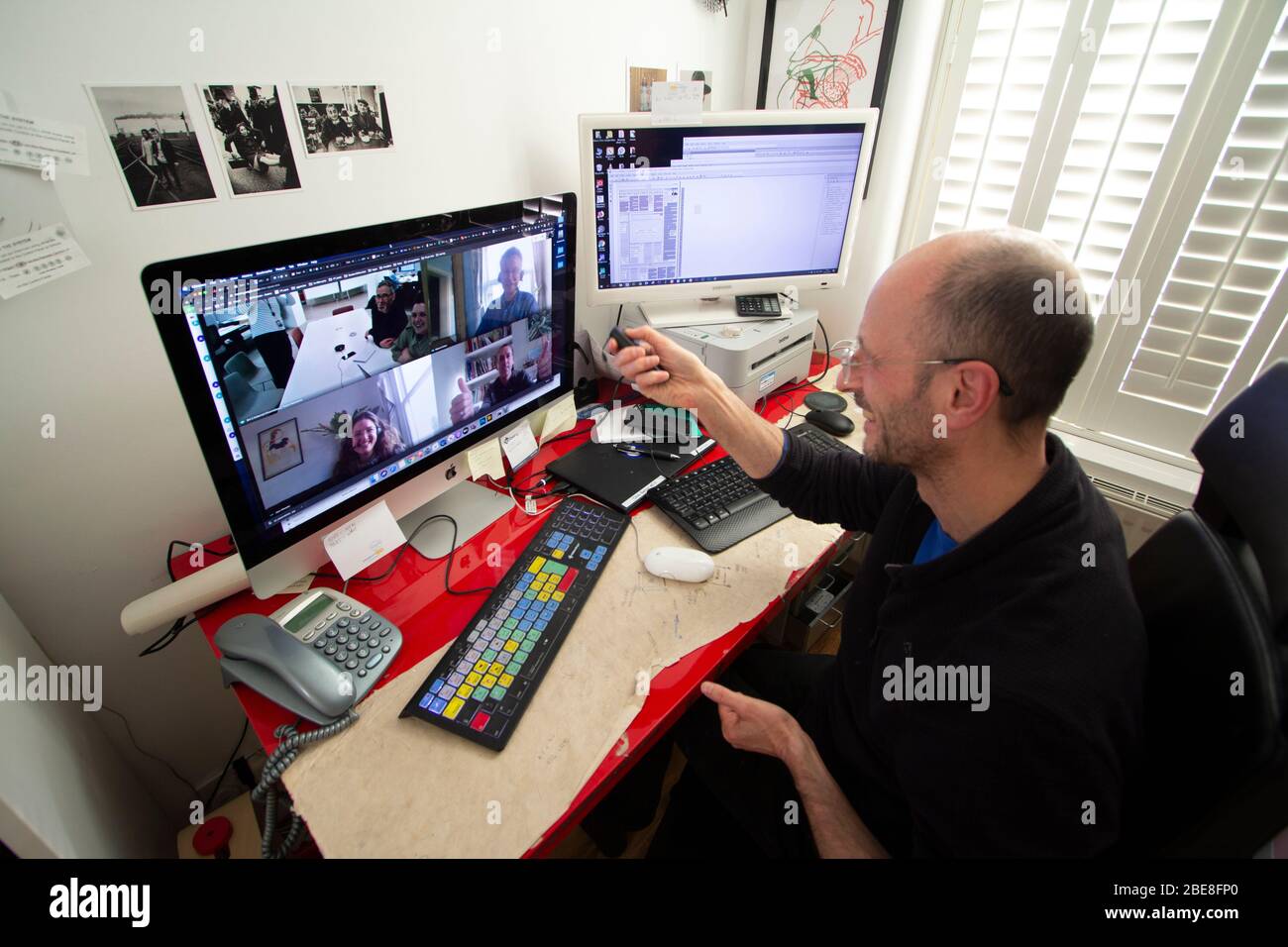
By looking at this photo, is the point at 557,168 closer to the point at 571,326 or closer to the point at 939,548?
the point at 571,326

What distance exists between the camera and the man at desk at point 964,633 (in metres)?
0.65

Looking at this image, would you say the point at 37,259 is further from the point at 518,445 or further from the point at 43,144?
the point at 518,445

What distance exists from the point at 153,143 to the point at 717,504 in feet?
3.47

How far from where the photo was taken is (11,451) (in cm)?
87

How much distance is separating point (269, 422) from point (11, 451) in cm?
44

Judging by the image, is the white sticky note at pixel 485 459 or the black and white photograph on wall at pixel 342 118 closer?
the black and white photograph on wall at pixel 342 118

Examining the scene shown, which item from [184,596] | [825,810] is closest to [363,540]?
[184,596]

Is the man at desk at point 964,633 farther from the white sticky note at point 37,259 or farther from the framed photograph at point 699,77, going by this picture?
the framed photograph at point 699,77

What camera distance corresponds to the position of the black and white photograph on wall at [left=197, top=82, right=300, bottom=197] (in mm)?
896

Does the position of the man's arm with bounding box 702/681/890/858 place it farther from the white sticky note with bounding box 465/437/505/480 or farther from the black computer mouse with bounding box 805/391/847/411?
the black computer mouse with bounding box 805/391/847/411

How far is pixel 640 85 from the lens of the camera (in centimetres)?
150

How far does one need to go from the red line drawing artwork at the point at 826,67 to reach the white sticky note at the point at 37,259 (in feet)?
5.66

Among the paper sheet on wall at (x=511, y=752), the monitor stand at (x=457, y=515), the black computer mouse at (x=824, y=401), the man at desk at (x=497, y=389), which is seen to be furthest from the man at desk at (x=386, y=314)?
the black computer mouse at (x=824, y=401)

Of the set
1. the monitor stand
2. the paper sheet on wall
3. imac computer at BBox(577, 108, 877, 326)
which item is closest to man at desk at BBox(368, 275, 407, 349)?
the monitor stand
